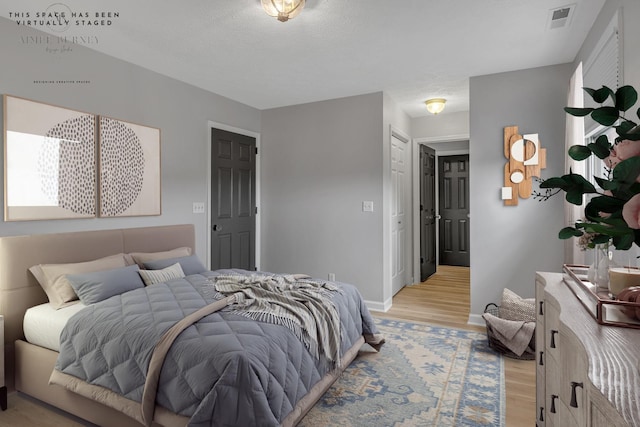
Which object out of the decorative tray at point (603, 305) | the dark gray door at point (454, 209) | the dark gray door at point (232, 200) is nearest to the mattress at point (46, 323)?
the dark gray door at point (232, 200)

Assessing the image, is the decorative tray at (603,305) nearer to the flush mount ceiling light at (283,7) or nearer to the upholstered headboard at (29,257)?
the flush mount ceiling light at (283,7)

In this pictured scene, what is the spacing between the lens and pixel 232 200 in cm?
445

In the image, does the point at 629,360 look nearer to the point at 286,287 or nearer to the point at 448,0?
the point at 286,287

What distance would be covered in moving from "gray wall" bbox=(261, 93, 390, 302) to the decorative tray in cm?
269

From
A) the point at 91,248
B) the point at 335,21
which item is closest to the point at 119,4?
the point at 335,21

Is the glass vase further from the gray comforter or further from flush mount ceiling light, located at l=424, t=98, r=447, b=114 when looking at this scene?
flush mount ceiling light, located at l=424, t=98, r=447, b=114

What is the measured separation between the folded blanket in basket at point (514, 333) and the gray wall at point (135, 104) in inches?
121

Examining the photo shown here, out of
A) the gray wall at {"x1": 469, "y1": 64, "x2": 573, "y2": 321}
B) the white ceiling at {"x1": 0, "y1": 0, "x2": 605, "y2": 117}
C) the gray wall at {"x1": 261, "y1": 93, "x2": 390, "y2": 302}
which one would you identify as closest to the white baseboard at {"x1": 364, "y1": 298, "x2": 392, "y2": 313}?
the gray wall at {"x1": 261, "y1": 93, "x2": 390, "y2": 302}

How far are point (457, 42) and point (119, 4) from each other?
8.16ft

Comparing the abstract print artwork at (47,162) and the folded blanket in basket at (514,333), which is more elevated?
the abstract print artwork at (47,162)

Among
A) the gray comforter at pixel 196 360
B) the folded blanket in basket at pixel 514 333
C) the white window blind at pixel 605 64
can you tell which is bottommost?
the folded blanket in basket at pixel 514 333

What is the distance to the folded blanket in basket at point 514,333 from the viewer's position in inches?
112

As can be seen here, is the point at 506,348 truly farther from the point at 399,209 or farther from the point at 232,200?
the point at 232,200

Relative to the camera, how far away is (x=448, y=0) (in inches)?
90.1
